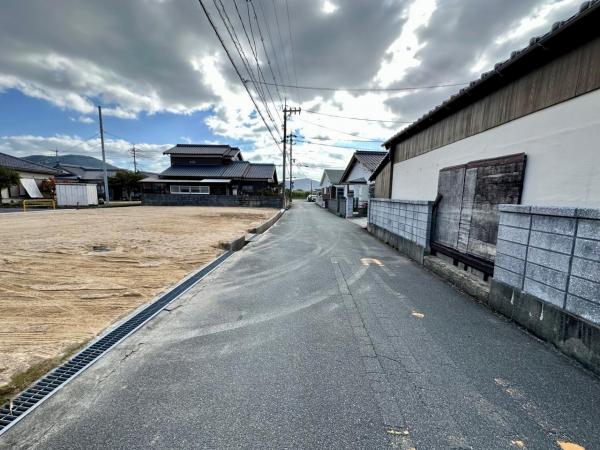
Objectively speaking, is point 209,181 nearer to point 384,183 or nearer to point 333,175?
point 333,175

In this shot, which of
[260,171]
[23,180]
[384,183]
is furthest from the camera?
[260,171]

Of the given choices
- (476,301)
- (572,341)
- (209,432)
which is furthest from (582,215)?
(209,432)

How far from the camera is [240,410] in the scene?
1.92 m

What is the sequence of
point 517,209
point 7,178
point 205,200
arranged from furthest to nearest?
1. point 205,200
2. point 7,178
3. point 517,209

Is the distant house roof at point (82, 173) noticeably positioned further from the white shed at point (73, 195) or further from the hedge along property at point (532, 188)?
the hedge along property at point (532, 188)

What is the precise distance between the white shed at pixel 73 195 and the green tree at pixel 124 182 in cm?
1206

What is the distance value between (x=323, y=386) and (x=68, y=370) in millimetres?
2323

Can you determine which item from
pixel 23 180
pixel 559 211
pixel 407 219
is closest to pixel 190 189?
pixel 23 180

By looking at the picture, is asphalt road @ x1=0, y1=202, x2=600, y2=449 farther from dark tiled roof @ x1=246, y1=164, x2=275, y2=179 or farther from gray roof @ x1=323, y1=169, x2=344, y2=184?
gray roof @ x1=323, y1=169, x2=344, y2=184

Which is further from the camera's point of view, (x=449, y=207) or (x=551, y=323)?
(x=449, y=207)

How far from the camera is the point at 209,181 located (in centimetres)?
2925

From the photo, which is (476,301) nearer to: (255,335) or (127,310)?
(255,335)

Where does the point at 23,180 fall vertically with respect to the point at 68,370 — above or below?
above

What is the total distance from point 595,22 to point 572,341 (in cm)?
407
